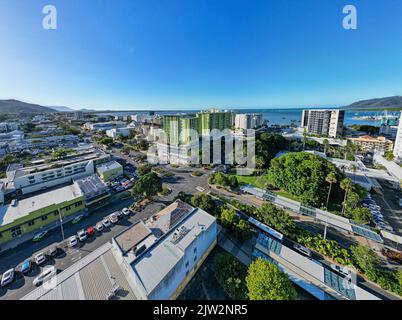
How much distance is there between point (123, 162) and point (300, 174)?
30183 millimetres

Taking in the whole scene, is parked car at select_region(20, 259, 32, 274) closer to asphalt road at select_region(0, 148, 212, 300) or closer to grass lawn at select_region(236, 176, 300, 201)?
asphalt road at select_region(0, 148, 212, 300)

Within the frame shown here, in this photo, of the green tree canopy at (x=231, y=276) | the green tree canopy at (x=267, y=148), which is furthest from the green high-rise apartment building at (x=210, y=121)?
the green tree canopy at (x=231, y=276)

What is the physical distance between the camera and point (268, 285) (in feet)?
29.5

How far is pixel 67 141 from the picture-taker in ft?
164

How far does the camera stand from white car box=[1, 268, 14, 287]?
36.1 ft

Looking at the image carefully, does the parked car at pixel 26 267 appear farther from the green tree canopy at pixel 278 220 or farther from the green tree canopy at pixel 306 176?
the green tree canopy at pixel 306 176

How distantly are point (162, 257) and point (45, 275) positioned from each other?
8812mm

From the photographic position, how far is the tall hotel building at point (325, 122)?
50.5m

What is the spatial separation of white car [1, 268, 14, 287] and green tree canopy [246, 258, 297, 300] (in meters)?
15.2

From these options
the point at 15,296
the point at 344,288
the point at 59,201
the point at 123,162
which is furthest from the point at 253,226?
the point at 123,162

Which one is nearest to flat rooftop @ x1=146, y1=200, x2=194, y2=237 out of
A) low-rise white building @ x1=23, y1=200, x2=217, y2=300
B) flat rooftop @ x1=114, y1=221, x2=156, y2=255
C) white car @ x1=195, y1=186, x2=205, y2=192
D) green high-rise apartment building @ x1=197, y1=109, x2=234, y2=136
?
low-rise white building @ x1=23, y1=200, x2=217, y2=300

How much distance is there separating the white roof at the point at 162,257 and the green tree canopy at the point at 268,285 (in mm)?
4131

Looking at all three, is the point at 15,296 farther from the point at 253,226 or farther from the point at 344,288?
the point at 344,288

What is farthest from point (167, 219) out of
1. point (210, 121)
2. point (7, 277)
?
point (210, 121)
